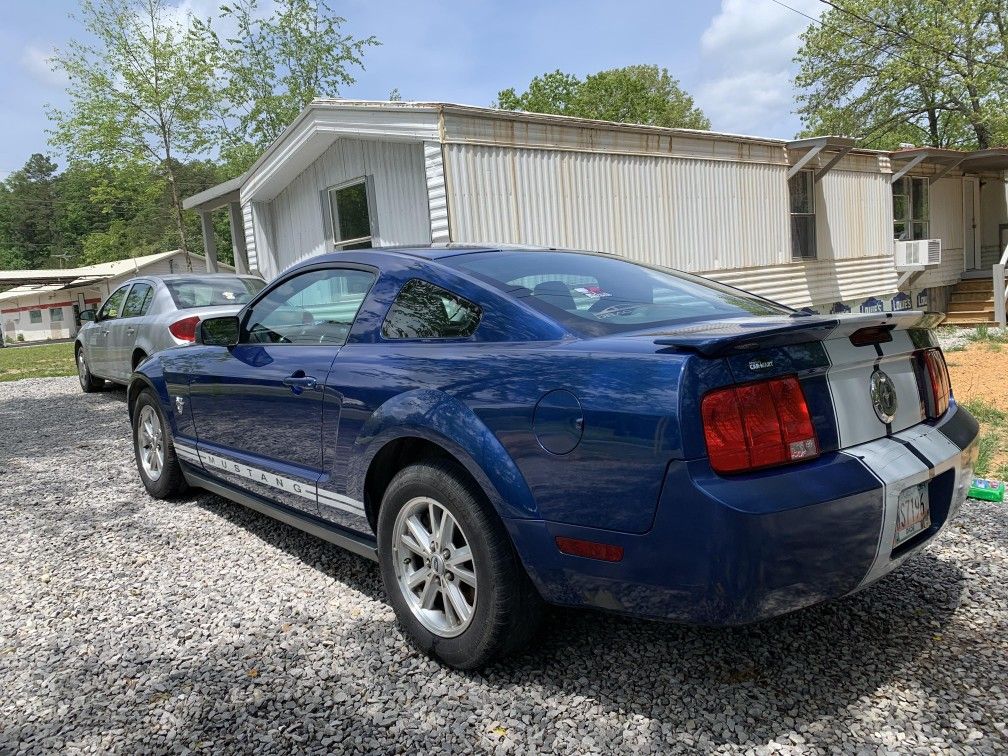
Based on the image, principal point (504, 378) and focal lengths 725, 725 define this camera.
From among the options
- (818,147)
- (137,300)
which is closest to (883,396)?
(137,300)

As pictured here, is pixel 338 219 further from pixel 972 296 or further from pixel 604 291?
pixel 972 296

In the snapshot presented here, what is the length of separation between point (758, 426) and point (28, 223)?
9300 centimetres

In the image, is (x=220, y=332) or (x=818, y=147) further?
(x=818, y=147)

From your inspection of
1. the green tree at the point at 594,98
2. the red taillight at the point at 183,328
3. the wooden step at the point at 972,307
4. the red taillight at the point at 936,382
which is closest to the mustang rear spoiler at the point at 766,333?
the red taillight at the point at 936,382

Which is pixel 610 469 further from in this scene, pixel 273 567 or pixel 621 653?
pixel 273 567

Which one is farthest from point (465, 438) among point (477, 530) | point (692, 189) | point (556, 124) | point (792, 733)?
point (692, 189)

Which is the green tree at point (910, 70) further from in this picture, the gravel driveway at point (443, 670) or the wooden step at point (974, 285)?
the gravel driveway at point (443, 670)

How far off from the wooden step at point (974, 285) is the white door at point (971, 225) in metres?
0.85

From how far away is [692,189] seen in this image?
11477 millimetres

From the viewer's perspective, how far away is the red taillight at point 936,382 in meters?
2.55

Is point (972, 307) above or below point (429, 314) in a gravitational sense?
below

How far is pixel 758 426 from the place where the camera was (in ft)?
6.47

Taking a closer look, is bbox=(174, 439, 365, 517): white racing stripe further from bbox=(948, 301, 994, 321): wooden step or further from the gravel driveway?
bbox=(948, 301, 994, 321): wooden step

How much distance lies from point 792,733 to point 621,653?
2.23 feet
